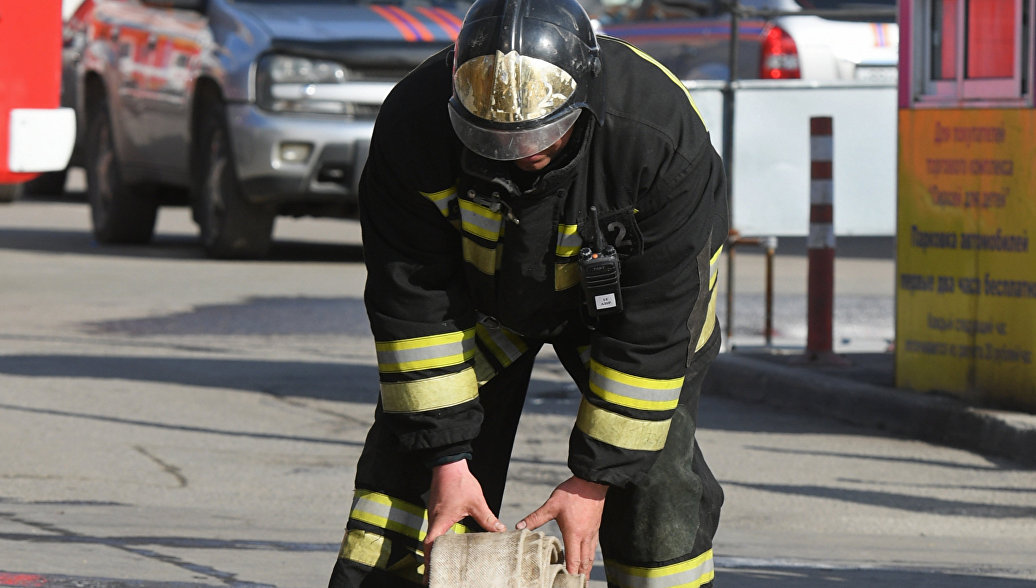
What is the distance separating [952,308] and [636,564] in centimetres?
386

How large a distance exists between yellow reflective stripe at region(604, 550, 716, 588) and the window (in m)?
3.72

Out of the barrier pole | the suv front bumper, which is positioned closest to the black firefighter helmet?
the barrier pole

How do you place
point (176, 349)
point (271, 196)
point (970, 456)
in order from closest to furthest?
point (970, 456) → point (176, 349) → point (271, 196)

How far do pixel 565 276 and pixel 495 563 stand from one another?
0.54m

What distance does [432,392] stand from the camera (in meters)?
3.39

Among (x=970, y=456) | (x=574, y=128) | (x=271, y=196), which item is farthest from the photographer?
(x=271, y=196)

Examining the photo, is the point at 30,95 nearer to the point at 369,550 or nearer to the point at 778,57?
the point at 369,550

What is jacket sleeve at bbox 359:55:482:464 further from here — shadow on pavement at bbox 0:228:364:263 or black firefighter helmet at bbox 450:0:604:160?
shadow on pavement at bbox 0:228:364:263

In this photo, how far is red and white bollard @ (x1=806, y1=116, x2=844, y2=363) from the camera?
7.91 meters

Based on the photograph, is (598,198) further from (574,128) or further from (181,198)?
(181,198)

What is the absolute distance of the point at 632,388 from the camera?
10.9 ft

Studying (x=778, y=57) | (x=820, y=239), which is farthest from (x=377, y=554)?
(x=778, y=57)

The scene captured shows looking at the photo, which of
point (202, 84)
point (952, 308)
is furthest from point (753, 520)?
point (202, 84)

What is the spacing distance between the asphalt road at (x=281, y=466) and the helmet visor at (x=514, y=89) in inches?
73.1
